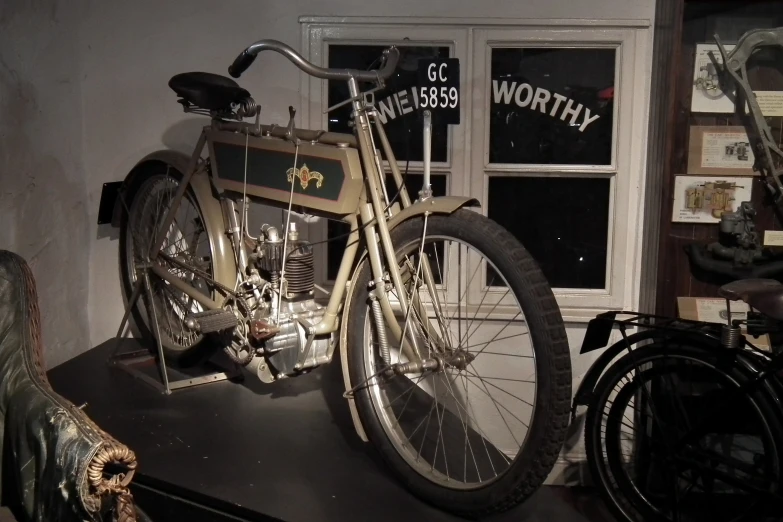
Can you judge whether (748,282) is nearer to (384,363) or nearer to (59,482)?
(384,363)

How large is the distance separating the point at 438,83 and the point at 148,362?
4.94 feet

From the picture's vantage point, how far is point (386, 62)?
2.10 meters

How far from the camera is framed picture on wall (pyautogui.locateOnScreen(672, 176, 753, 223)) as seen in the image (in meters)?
2.67

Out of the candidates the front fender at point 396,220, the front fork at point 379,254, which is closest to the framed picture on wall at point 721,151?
the front fender at point 396,220

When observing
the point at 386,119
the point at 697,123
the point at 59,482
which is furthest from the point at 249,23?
the point at 59,482

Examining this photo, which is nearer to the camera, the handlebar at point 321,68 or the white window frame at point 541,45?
the handlebar at point 321,68

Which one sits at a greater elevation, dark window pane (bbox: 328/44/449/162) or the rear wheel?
dark window pane (bbox: 328/44/449/162)

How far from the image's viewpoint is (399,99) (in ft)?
9.25

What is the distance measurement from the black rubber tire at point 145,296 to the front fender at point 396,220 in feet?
2.30

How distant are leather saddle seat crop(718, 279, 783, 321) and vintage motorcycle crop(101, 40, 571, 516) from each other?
0.59 metres

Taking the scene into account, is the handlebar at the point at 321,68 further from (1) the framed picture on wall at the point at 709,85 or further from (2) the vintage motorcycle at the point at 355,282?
(1) the framed picture on wall at the point at 709,85

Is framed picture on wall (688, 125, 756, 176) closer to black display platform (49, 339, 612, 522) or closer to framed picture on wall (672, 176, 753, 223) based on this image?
framed picture on wall (672, 176, 753, 223)

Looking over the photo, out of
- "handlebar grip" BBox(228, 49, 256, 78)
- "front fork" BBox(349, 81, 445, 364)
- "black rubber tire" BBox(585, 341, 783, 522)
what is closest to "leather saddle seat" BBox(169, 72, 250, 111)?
"handlebar grip" BBox(228, 49, 256, 78)

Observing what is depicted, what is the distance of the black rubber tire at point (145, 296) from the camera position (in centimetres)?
267
